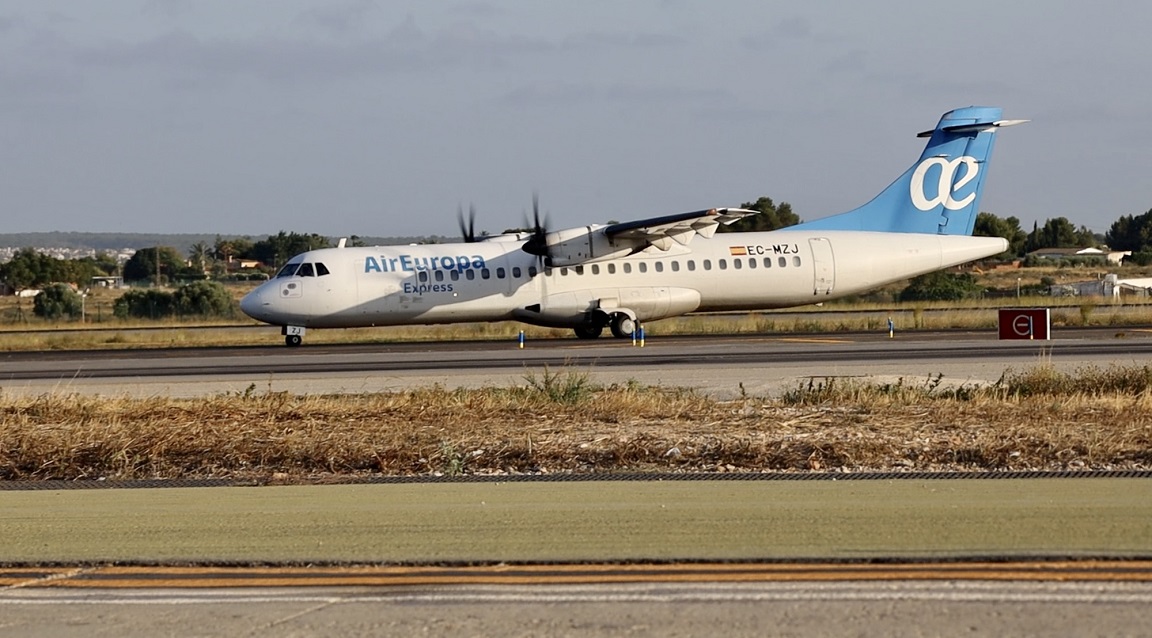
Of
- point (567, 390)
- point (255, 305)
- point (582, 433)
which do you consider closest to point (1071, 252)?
point (255, 305)

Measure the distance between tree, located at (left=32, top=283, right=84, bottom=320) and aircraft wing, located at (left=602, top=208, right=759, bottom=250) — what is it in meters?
34.9

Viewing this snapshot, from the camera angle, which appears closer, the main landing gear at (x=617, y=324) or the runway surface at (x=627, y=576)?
the runway surface at (x=627, y=576)

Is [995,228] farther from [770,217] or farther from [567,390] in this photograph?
[567,390]

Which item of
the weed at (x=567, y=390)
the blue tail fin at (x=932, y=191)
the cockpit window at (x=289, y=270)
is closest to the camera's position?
the weed at (x=567, y=390)

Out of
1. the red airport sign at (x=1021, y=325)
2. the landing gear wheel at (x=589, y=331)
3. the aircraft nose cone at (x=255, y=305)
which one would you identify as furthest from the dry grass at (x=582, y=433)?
the landing gear wheel at (x=589, y=331)

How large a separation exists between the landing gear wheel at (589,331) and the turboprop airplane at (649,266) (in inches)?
1.6

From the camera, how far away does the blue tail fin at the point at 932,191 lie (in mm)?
38719

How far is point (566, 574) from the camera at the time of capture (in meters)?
6.75

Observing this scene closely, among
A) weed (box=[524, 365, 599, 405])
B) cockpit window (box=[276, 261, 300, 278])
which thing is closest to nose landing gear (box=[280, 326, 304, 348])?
cockpit window (box=[276, 261, 300, 278])

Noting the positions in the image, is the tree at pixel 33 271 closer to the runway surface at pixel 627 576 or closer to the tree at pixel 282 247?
the tree at pixel 282 247

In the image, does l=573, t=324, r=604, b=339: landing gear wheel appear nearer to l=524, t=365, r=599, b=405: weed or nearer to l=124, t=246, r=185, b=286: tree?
l=524, t=365, r=599, b=405: weed

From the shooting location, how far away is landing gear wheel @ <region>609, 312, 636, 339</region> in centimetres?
3503

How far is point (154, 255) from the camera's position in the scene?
13788cm

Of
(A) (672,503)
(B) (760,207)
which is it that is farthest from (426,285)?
(B) (760,207)
